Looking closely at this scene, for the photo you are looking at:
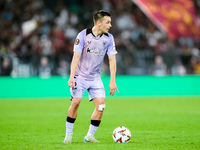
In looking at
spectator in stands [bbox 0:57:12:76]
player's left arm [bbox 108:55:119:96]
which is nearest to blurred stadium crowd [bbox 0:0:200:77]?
spectator in stands [bbox 0:57:12:76]

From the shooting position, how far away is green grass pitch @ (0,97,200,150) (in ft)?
24.8

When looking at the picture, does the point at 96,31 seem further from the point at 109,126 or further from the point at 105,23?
the point at 109,126

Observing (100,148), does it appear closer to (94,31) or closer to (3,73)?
(94,31)

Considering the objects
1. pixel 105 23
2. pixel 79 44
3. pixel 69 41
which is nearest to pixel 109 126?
pixel 79 44

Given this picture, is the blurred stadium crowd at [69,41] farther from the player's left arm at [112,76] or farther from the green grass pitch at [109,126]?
the player's left arm at [112,76]

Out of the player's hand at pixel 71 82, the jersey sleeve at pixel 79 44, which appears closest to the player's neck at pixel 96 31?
the jersey sleeve at pixel 79 44

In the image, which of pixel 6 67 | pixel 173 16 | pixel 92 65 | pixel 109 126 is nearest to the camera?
pixel 92 65

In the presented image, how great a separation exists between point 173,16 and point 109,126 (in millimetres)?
10913

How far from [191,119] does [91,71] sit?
5.06 m

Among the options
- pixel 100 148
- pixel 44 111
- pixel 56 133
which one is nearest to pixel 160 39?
pixel 44 111

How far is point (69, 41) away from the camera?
22469mm

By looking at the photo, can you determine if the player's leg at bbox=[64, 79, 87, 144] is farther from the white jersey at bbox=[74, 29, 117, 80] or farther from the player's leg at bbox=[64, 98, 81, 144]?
the white jersey at bbox=[74, 29, 117, 80]

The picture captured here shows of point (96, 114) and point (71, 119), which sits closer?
point (71, 119)

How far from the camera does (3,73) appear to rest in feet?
61.3
